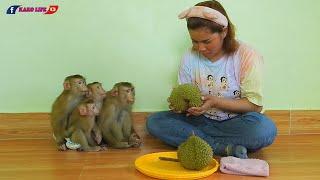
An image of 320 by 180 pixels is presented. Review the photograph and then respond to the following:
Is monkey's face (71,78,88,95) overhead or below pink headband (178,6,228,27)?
below

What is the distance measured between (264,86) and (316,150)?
0.44 meters

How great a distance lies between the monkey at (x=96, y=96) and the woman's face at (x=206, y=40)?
1.66ft

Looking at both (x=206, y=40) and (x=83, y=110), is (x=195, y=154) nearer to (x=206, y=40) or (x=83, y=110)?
(x=206, y=40)

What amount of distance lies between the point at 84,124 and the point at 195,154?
627 mm

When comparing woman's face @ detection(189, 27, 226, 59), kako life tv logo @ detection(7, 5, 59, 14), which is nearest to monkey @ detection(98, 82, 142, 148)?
woman's face @ detection(189, 27, 226, 59)

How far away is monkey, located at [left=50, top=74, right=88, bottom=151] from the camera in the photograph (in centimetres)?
202

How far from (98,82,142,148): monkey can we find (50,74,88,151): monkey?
13cm

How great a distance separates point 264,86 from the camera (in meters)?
2.28

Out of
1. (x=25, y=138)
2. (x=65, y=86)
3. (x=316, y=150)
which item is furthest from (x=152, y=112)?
(x=316, y=150)

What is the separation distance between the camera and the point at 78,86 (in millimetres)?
2033

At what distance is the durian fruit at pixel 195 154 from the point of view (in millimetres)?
1596

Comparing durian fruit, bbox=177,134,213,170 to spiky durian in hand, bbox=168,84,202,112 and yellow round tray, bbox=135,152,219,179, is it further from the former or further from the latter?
spiky durian in hand, bbox=168,84,202,112

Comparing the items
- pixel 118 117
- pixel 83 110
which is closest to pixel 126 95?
→ pixel 118 117

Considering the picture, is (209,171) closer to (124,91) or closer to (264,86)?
(124,91)
